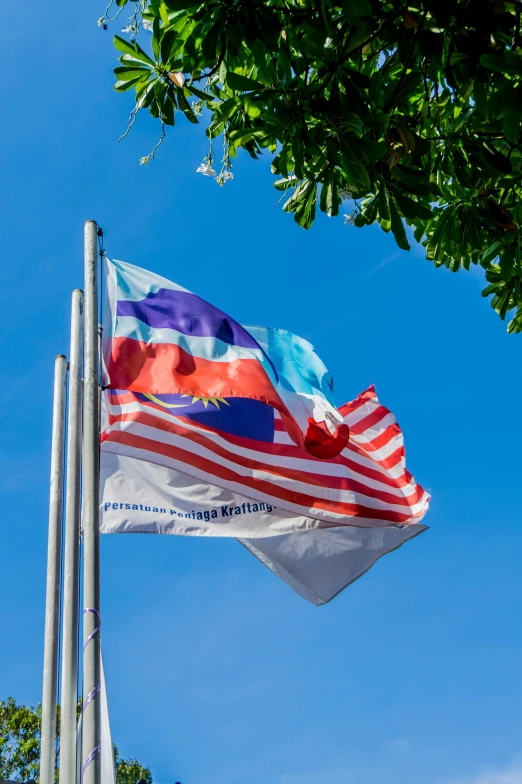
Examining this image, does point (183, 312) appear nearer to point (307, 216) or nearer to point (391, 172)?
point (307, 216)

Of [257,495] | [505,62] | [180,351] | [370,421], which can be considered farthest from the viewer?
[370,421]

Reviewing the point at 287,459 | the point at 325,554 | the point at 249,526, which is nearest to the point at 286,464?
the point at 287,459

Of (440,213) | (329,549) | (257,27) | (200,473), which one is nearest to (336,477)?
(329,549)

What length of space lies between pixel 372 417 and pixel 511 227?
563 cm

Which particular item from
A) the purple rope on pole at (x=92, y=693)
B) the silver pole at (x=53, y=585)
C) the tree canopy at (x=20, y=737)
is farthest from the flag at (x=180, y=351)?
the tree canopy at (x=20, y=737)

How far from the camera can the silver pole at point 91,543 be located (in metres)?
5.47

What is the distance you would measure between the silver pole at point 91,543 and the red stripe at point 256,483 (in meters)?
0.84

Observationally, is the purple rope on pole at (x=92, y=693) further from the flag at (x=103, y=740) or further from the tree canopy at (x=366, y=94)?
the tree canopy at (x=366, y=94)

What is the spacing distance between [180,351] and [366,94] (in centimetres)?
363

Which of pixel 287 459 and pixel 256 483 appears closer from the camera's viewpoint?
pixel 256 483

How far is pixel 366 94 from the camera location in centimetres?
419

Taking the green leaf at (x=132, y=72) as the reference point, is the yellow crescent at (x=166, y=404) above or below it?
above

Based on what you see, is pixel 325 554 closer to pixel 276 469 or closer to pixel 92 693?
pixel 276 469

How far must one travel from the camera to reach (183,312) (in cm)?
790
